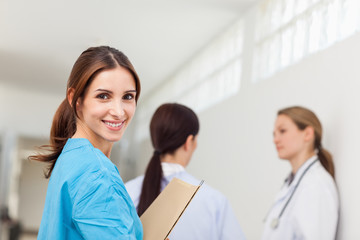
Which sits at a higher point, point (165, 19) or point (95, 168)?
point (165, 19)

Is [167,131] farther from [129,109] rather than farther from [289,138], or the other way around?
[289,138]

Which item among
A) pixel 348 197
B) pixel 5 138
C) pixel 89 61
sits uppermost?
pixel 89 61

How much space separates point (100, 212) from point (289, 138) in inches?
99.0

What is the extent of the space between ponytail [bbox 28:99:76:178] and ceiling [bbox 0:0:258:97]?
470 cm

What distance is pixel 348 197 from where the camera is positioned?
3.17 metres

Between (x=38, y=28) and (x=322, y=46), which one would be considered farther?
(x=38, y=28)

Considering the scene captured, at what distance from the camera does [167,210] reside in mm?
1397

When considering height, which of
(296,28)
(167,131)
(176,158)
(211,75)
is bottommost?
(176,158)

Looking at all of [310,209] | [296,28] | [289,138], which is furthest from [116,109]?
[296,28]

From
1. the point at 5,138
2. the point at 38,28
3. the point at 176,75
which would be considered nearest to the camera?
the point at 38,28

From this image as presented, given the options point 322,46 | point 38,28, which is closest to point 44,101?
point 38,28

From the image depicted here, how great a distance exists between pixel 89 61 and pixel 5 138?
11112 millimetres

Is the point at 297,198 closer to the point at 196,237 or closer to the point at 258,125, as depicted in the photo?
the point at 196,237

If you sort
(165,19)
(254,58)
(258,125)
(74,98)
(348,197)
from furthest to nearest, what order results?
1. (165,19)
2. (254,58)
3. (258,125)
4. (348,197)
5. (74,98)
